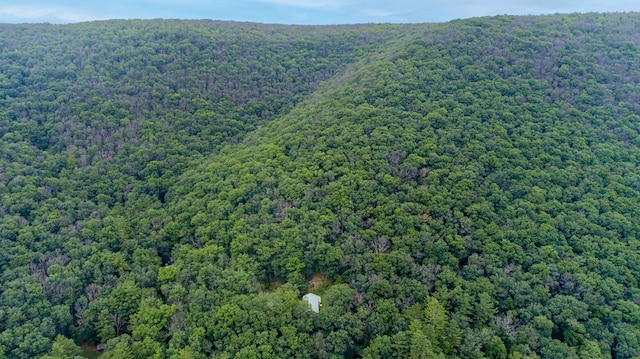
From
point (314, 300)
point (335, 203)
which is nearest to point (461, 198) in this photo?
point (335, 203)

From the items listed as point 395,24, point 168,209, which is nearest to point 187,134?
point 168,209

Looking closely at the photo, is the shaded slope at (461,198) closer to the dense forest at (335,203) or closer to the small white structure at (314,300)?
the dense forest at (335,203)

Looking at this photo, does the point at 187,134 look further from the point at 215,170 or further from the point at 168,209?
the point at 168,209

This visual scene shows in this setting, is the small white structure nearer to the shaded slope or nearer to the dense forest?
the dense forest

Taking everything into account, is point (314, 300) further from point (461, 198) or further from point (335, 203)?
point (461, 198)

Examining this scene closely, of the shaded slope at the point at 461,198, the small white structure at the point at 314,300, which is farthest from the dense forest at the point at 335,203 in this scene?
the small white structure at the point at 314,300

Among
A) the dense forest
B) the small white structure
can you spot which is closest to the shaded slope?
the dense forest

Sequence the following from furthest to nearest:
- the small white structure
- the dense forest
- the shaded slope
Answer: the small white structure → the shaded slope → the dense forest
